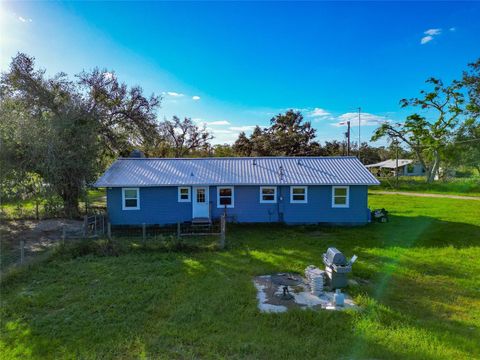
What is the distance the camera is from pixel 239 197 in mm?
15555

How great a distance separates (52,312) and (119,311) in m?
1.43

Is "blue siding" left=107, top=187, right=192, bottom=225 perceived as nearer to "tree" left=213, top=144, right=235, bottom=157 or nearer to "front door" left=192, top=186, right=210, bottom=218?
"front door" left=192, top=186, right=210, bottom=218

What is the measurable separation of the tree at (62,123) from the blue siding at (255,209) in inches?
104

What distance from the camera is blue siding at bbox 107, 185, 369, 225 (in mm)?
15188

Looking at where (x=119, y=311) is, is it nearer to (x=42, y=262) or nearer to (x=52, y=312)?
Answer: (x=52, y=312)

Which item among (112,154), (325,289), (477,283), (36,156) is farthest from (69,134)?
(477,283)

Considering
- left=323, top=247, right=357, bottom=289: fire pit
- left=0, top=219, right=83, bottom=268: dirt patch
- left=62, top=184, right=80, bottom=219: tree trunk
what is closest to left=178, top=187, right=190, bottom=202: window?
left=0, top=219, right=83, bottom=268: dirt patch

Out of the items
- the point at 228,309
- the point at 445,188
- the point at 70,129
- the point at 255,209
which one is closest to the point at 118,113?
the point at 70,129

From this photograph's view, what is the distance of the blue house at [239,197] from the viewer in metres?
15.1

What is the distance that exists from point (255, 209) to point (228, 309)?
9.42m

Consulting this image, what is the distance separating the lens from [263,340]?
5.16m

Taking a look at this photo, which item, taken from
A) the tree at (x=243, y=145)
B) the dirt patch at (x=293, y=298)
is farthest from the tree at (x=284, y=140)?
the dirt patch at (x=293, y=298)

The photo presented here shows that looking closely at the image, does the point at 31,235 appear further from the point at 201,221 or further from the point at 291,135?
the point at 291,135

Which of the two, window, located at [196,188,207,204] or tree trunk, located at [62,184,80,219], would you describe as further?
tree trunk, located at [62,184,80,219]
